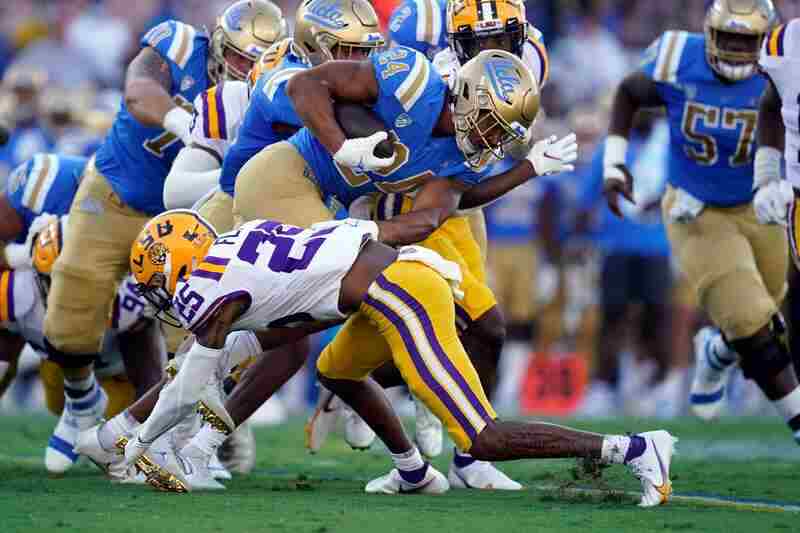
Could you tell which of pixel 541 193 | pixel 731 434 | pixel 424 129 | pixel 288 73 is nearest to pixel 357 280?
pixel 424 129

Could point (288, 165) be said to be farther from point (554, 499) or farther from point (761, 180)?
point (761, 180)

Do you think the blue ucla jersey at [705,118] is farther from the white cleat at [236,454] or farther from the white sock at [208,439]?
the white sock at [208,439]

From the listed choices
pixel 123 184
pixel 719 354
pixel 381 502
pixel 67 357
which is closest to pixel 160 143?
pixel 123 184

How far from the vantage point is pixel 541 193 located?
475 inches

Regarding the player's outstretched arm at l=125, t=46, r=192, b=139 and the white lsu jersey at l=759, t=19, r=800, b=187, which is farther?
the player's outstretched arm at l=125, t=46, r=192, b=139

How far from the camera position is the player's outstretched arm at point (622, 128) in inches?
310

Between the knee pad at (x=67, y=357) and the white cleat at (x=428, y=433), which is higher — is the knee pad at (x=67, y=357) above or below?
above

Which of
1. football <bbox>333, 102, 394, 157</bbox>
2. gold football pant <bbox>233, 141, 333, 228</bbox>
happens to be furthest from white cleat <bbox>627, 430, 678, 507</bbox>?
gold football pant <bbox>233, 141, 333, 228</bbox>

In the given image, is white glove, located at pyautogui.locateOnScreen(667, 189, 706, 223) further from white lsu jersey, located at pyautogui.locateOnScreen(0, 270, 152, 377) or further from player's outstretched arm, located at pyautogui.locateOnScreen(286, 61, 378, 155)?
Answer: white lsu jersey, located at pyautogui.locateOnScreen(0, 270, 152, 377)

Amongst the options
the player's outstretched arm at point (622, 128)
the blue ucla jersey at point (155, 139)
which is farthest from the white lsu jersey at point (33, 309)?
the player's outstretched arm at point (622, 128)

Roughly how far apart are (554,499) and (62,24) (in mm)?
10118

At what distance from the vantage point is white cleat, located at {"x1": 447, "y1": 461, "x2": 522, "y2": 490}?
643 centimetres

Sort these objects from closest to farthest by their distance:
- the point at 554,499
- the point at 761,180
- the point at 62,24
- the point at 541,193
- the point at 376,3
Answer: the point at 554,499, the point at 761,180, the point at 541,193, the point at 376,3, the point at 62,24

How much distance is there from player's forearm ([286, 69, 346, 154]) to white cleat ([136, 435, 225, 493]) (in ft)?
4.11
